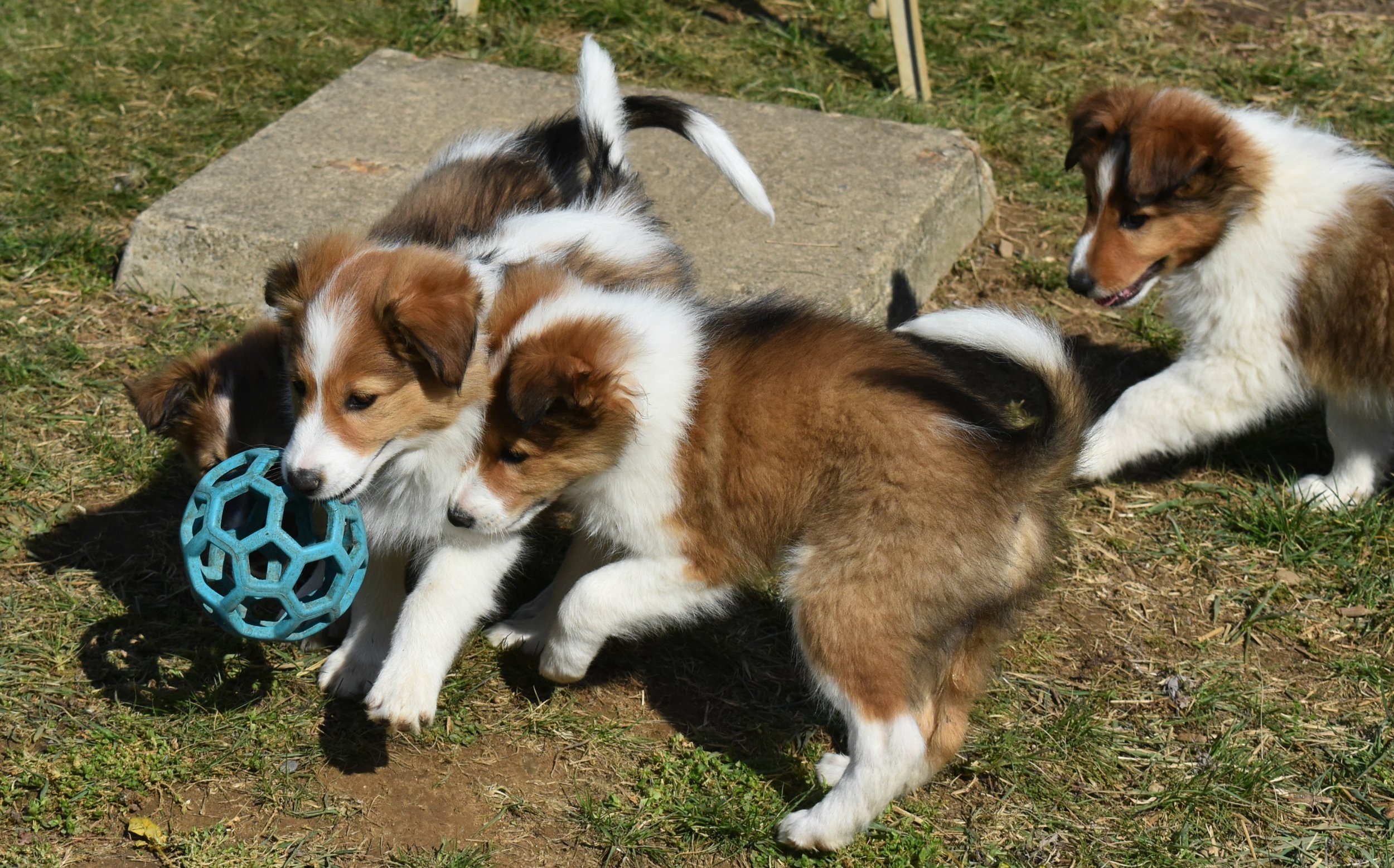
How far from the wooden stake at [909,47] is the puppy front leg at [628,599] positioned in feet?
13.2

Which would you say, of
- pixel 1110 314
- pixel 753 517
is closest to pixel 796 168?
pixel 1110 314

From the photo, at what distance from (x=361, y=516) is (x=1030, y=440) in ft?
5.24

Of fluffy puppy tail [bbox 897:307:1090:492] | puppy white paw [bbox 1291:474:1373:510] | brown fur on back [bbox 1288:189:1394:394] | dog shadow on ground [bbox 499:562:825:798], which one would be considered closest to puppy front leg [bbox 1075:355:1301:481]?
brown fur on back [bbox 1288:189:1394:394]

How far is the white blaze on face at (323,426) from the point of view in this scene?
291cm

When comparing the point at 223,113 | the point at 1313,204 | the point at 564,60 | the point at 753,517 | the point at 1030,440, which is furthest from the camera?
the point at 564,60

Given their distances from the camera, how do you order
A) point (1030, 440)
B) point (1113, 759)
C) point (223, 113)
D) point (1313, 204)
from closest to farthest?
point (1030, 440), point (1113, 759), point (1313, 204), point (223, 113)

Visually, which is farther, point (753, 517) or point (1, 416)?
point (1, 416)

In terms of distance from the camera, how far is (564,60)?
6.74 metres

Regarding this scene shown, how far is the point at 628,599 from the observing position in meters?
3.17

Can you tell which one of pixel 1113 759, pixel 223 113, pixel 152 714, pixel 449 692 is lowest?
pixel 1113 759

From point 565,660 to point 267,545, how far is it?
0.79 meters

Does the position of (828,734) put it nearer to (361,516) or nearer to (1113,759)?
(1113,759)

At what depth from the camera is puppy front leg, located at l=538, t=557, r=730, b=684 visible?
317 cm

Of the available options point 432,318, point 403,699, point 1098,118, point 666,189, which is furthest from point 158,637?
point 1098,118
